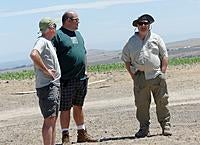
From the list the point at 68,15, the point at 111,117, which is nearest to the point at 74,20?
the point at 68,15

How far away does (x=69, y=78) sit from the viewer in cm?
914

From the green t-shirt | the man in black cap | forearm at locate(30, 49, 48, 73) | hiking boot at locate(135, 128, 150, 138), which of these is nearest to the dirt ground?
hiking boot at locate(135, 128, 150, 138)

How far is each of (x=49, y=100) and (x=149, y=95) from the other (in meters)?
2.30

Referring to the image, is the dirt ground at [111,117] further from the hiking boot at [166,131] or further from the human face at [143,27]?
the human face at [143,27]

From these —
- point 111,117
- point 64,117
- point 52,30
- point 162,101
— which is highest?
point 52,30

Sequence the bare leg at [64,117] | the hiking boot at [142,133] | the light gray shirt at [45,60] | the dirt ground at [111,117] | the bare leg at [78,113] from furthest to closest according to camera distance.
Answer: the dirt ground at [111,117]
the hiking boot at [142,133]
the bare leg at [78,113]
the bare leg at [64,117]
the light gray shirt at [45,60]

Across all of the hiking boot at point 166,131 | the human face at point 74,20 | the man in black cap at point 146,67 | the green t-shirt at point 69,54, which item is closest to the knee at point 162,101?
the man in black cap at point 146,67

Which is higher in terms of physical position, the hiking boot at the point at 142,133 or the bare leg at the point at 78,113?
the bare leg at the point at 78,113

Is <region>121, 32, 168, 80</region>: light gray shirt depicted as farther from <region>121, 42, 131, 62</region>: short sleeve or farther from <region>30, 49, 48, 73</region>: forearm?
<region>30, 49, 48, 73</region>: forearm

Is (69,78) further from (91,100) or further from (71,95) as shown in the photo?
(91,100)

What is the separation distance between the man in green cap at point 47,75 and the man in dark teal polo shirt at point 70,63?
83 cm

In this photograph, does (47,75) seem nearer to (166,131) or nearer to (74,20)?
(74,20)

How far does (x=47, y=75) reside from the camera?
26.3ft

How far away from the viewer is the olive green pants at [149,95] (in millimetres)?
9555
